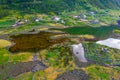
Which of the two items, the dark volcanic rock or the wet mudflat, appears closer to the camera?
the dark volcanic rock

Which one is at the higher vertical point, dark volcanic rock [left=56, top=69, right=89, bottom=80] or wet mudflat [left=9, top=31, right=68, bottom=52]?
dark volcanic rock [left=56, top=69, right=89, bottom=80]

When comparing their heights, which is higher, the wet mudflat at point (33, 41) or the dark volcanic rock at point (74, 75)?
the dark volcanic rock at point (74, 75)

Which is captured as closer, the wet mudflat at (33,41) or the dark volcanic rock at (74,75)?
the dark volcanic rock at (74,75)

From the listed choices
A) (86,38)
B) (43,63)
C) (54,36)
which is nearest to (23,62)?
(43,63)

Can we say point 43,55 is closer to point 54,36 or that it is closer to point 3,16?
point 54,36
